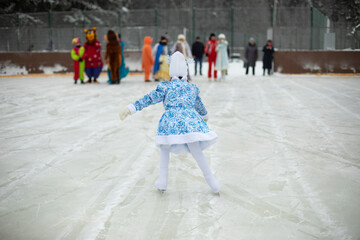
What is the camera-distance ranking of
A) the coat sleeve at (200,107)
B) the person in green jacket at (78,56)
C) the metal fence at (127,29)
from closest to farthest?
the coat sleeve at (200,107)
the person in green jacket at (78,56)
the metal fence at (127,29)

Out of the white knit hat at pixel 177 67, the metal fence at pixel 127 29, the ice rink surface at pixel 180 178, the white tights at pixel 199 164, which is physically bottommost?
the ice rink surface at pixel 180 178

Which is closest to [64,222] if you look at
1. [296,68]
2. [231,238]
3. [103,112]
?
[231,238]

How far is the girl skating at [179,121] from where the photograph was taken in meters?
3.45

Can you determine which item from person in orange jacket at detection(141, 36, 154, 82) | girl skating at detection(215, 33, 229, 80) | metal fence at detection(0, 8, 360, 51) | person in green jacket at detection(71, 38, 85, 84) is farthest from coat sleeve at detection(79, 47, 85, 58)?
metal fence at detection(0, 8, 360, 51)

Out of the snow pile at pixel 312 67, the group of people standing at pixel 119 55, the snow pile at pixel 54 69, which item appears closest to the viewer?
the group of people standing at pixel 119 55

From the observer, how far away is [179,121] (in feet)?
11.4

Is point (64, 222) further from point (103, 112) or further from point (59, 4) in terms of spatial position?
point (59, 4)

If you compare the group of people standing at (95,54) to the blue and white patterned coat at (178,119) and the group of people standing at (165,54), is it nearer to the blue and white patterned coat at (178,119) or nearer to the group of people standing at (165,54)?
the group of people standing at (165,54)

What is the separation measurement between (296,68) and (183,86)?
1525cm

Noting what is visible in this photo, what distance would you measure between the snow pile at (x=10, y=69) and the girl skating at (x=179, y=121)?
16.5 metres

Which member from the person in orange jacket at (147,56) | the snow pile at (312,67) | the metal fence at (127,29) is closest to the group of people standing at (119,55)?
the person in orange jacket at (147,56)

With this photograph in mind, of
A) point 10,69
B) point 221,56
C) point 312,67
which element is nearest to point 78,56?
point 221,56

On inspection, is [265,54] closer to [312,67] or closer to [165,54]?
[312,67]

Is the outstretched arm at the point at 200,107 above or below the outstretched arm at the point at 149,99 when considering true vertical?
below
